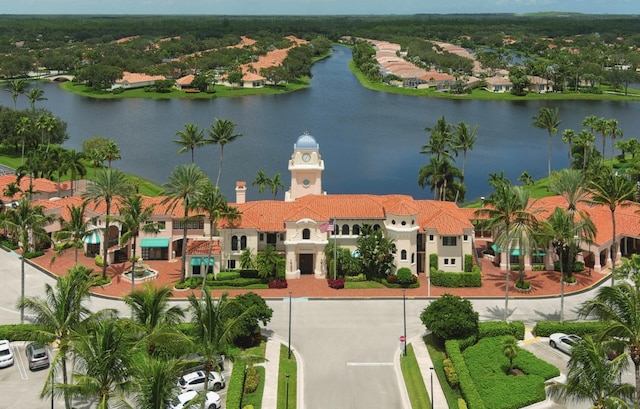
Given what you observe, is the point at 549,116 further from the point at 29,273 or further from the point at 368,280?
the point at 29,273

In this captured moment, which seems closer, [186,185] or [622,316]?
[622,316]

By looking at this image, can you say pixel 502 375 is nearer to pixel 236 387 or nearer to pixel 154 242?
pixel 236 387

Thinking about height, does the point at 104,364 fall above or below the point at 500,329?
above

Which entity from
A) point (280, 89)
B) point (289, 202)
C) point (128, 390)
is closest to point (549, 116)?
point (289, 202)

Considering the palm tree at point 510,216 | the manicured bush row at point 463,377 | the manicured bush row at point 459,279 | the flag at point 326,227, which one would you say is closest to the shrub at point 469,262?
the manicured bush row at point 459,279

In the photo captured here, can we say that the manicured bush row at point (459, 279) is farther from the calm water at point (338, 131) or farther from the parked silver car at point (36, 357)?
the calm water at point (338, 131)

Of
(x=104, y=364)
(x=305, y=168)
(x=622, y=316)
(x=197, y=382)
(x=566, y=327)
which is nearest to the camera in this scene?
(x=104, y=364)

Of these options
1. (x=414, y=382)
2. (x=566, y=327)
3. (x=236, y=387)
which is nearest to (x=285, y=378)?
(x=236, y=387)
